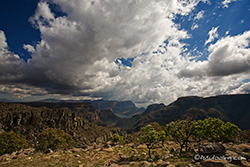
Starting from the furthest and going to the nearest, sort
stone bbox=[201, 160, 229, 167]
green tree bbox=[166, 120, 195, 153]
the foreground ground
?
green tree bbox=[166, 120, 195, 153] → the foreground ground → stone bbox=[201, 160, 229, 167]

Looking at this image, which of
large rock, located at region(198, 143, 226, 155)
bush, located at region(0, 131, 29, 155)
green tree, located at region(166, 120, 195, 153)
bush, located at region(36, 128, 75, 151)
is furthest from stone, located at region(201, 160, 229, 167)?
bush, located at region(0, 131, 29, 155)

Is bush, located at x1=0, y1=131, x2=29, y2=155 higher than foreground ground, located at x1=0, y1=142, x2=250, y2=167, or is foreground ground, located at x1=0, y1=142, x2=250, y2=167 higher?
foreground ground, located at x1=0, y1=142, x2=250, y2=167

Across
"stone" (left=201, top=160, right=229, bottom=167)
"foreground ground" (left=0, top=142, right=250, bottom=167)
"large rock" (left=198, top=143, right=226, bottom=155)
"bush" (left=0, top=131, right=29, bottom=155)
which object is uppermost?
"stone" (left=201, top=160, right=229, bottom=167)

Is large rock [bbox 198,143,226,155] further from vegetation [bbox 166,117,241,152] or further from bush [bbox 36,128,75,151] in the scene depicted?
bush [bbox 36,128,75,151]

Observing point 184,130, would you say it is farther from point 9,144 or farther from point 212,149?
point 9,144

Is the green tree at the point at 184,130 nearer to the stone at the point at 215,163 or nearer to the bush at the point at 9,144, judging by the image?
the stone at the point at 215,163

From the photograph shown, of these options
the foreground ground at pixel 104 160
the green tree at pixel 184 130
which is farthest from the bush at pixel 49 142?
the green tree at pixel 184 130

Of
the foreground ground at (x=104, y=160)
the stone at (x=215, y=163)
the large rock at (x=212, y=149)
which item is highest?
the stone at (x=215, y=163)

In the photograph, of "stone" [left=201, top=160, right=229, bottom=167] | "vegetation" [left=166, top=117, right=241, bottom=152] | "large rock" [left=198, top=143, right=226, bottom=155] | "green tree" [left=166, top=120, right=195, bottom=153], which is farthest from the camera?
"vegetation" [left=166, top=117, right=241, bottom=152]

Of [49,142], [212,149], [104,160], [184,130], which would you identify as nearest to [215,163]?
[212,149]

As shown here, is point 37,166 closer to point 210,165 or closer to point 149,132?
point 149,132

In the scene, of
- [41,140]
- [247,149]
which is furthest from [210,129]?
[41,140]

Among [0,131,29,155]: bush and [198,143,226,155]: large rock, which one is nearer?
[198,143,226,155]: large rock

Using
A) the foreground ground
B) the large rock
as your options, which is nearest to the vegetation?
the foreground ground
